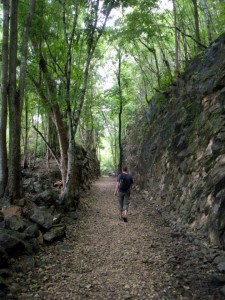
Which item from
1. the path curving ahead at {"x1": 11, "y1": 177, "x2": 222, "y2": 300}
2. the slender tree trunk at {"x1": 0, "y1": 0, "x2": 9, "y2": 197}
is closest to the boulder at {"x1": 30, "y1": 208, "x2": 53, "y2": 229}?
the path curving ahead at {"x1": 11, "y1": 177, "x2": 222, "y2": 300}

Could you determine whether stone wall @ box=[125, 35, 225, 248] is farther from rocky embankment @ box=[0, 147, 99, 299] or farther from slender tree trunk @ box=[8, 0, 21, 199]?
slender tree trunk @ box=[8, 0, 21, 199]

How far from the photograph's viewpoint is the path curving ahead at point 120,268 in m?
4.29

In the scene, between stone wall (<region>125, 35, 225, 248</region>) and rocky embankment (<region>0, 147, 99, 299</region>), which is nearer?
rocky embankment (<region>0, 147, 99, 299</region>)

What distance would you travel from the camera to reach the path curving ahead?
429 centimetres

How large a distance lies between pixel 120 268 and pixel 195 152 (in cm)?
434

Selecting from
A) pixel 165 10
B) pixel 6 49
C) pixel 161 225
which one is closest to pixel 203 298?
pixel 161 225

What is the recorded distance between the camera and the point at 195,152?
8.07 m

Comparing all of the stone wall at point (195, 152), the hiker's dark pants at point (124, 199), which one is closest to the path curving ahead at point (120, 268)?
the stone wall at point (195, 152)

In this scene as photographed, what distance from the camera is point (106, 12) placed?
9.57m

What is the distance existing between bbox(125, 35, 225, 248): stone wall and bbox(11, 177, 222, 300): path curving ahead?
2.34 feet

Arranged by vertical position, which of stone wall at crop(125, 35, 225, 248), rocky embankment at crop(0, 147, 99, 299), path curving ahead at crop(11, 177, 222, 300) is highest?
stone wall at crop(125, 35, 225, 248)

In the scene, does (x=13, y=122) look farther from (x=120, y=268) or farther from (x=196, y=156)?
(x=196, y=156)

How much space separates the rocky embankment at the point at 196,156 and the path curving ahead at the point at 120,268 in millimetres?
477

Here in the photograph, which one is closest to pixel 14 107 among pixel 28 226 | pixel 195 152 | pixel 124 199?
pixel 28 226
